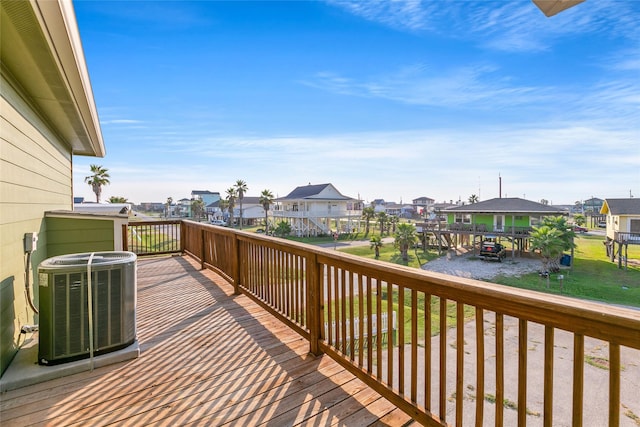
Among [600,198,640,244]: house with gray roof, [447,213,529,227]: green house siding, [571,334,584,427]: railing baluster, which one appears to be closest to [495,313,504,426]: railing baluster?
[571,334,584,427]: railing baluster

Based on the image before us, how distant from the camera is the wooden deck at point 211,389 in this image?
177 cm

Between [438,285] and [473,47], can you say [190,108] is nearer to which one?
[473,47]

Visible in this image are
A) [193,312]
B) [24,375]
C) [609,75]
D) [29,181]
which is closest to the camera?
[24,375]

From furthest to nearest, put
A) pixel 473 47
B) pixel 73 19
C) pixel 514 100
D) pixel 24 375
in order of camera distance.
Answer: 1. pixel 514 100
2. pixel 473 47
3. pixel 24 375
4. pixel 73 19

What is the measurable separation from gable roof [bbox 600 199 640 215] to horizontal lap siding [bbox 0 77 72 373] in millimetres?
27458

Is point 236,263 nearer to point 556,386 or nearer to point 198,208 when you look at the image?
point 556,386

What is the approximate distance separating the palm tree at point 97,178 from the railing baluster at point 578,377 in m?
30.4

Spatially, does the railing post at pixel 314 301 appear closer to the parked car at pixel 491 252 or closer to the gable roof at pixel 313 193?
the parked car at pixel 491 252

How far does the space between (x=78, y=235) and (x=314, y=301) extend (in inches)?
126

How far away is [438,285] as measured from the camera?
1.52m

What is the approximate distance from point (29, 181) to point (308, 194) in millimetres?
29823

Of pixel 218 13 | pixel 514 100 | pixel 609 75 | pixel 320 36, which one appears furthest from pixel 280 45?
pixel 514 100

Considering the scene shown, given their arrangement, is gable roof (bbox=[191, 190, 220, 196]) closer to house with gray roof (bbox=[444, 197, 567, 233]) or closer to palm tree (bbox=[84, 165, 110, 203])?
palm tree (bbox=[84, 165, 110, 203])

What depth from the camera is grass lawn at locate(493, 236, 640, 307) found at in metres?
11.3
